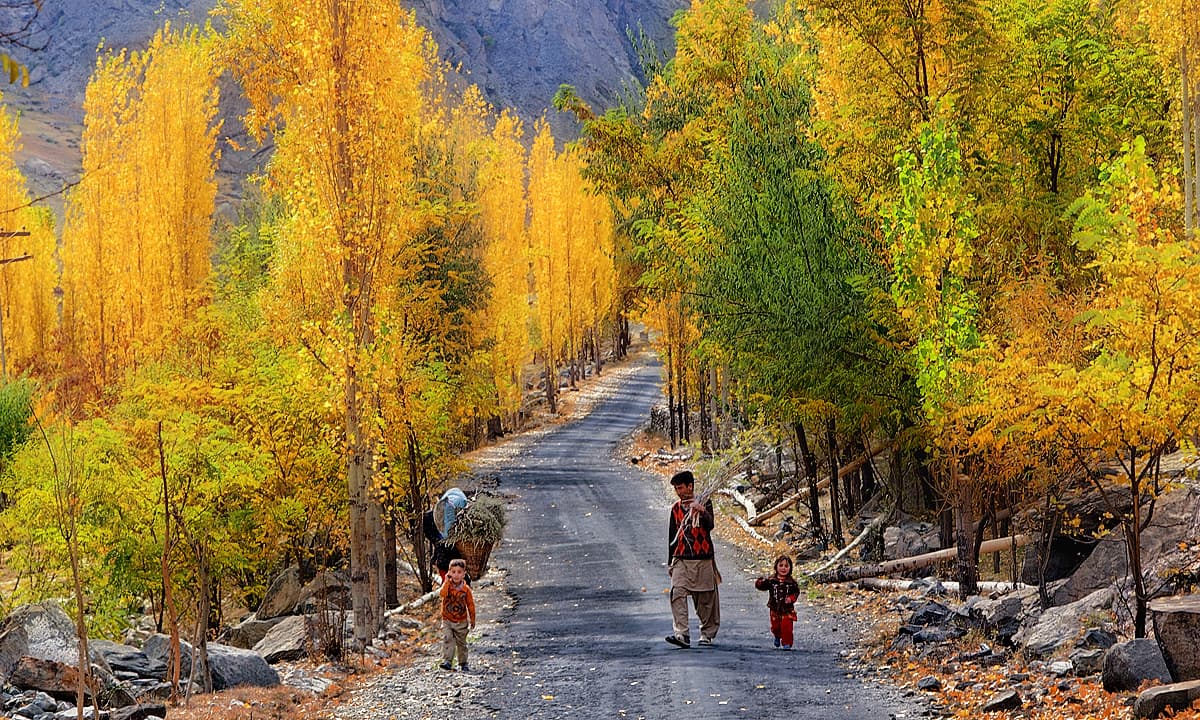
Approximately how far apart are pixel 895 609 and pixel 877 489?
8864mm

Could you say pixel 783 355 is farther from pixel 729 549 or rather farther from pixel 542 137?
pixel 542 137

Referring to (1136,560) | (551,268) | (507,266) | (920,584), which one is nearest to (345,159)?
(920,584)

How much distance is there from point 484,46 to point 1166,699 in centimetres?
11838

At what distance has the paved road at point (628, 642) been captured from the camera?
379 inches

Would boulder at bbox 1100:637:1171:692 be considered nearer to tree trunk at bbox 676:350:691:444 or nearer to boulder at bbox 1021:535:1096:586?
boulder at bbox 1021:535:1096:586

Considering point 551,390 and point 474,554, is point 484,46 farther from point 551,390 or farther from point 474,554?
point 474,554

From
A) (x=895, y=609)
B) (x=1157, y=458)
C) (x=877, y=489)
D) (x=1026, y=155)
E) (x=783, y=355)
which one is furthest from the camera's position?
(x=877, y=489)

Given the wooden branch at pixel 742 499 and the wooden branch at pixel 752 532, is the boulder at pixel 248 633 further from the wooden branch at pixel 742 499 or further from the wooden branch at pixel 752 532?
the wooden branch at pixel 742 499

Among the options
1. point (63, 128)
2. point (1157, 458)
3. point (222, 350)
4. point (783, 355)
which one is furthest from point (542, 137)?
point (63, 128)

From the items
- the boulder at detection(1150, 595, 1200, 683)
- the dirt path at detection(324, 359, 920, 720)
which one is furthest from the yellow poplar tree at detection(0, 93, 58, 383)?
the boulder at detection(1150, 595, 1200, 683)

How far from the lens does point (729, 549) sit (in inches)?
903

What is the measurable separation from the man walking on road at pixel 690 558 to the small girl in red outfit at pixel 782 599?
1.85 feet

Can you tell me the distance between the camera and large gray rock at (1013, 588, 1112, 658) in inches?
393

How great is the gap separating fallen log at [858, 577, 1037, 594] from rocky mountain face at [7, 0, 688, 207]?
84483 mm
